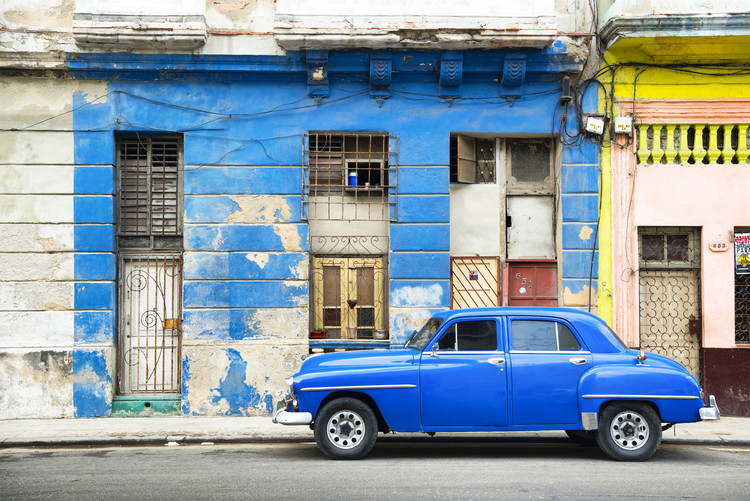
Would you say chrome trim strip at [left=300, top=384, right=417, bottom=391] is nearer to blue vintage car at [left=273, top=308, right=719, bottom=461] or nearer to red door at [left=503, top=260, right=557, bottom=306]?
blue vintage car at [left=273, top=308, right=719, bottom=461]

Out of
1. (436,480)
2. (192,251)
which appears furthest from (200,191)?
(436,480)

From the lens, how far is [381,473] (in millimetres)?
7785

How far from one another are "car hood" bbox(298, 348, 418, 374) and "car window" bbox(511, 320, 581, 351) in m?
1.12

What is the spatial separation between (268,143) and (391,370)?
16.6ft

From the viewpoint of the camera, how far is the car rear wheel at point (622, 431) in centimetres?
849

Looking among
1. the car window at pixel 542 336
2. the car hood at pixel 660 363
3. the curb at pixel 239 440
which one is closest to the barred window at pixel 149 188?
the curb at pixel 239 440

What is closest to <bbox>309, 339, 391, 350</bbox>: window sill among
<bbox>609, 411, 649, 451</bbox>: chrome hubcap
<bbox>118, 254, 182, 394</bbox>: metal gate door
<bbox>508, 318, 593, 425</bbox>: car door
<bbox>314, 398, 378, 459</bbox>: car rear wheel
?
<bbox>118, 254, 182, 394</bbox>: metal gate door

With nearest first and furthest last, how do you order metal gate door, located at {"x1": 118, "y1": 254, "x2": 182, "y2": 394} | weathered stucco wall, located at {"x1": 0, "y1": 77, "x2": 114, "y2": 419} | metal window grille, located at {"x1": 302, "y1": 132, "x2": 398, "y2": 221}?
weathered stucco wall, located at {"x1": 0, "y1": 77, "x2": 114, "y2": 419} → metal gate door, located at {"x1": 118, "y1": 254, "x2": 182, "y2": 394} → metal window grille, located at {"x1": 302, "y1": 132, "x2": 398, "y2": 221}

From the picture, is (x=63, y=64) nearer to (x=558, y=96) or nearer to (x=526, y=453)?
(x=558, y=96)

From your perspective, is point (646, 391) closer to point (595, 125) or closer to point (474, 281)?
point (474, 281)

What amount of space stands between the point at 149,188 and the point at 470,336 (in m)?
6.11

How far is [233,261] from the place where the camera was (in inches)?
476

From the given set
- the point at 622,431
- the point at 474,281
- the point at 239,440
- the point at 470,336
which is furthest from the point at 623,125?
the point at 239,440

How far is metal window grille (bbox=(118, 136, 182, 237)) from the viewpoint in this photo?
1234 centimetres
